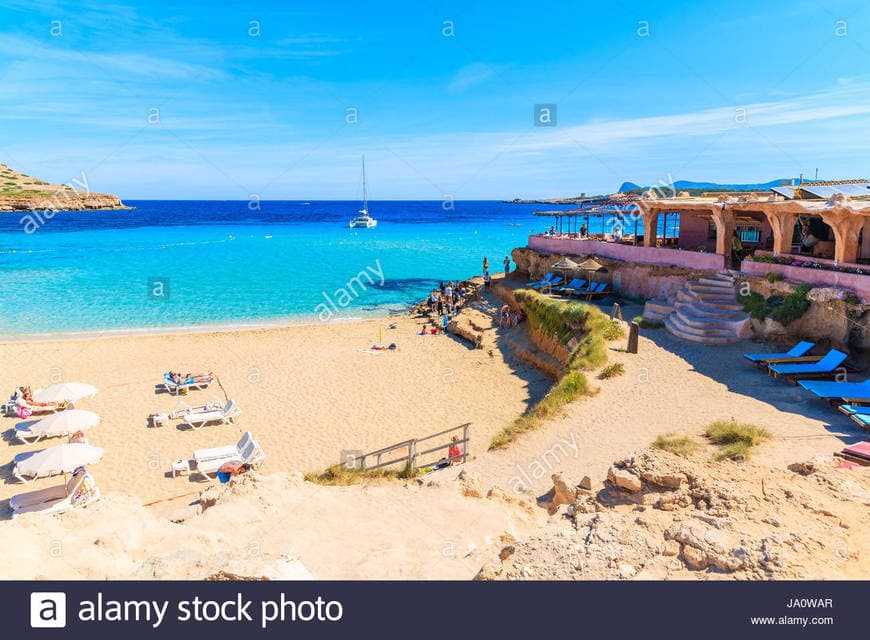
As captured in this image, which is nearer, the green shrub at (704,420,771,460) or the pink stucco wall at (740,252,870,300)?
the green shrub at (704,420,771,460)

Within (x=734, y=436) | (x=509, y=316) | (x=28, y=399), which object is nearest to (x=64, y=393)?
(x=28, y=399)

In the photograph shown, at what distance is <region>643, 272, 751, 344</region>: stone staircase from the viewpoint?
16266 millimetres

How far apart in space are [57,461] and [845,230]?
21709 mm

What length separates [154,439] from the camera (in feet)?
45.6

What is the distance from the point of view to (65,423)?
1291cm

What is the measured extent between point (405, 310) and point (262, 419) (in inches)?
680

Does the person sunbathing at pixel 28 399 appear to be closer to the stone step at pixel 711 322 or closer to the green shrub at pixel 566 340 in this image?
the green shrub at pixel 566 340

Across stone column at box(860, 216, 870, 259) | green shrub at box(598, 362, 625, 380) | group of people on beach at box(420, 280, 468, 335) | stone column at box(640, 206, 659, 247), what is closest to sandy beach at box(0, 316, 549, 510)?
group of people on beach at box(420, 280, 468, 335)

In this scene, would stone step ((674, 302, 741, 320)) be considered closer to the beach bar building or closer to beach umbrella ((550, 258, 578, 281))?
the beach bar building

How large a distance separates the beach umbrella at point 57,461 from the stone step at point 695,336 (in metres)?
16.6

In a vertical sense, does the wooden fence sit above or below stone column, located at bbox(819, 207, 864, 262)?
below

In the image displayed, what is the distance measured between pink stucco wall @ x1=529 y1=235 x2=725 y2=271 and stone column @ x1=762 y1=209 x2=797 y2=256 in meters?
1.79

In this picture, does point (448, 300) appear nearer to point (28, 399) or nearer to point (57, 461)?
point (28, 399)

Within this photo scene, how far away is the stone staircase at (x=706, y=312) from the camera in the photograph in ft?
53.4
